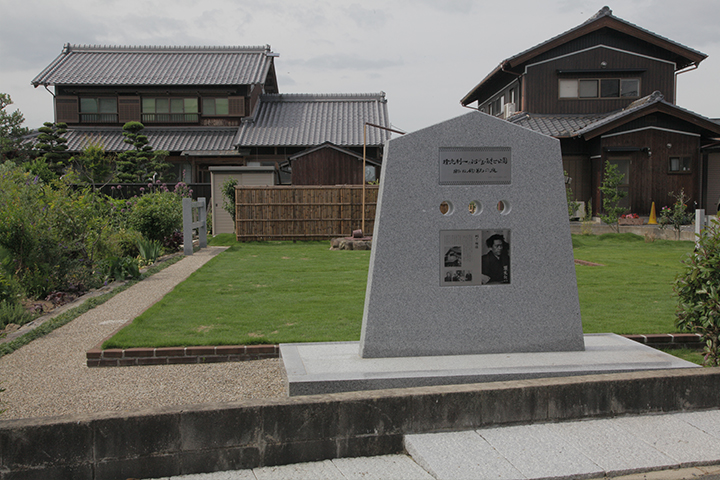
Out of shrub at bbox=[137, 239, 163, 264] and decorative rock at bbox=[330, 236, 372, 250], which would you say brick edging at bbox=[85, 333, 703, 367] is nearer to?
shrub at bbox=[137, 239, 163, 264]

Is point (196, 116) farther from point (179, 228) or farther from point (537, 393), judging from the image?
point (537, 393)

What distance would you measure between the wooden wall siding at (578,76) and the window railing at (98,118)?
801 inches

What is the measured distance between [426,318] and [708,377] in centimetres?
230

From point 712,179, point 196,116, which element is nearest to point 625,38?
point 712,179

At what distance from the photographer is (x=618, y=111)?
25984 millimetres

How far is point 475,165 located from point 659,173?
849 inches

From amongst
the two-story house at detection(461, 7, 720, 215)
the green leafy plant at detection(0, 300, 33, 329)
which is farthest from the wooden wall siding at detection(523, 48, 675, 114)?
the green leafy plant at detection(0, 300, 33, 329)

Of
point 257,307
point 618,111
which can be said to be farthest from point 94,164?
point 618,111

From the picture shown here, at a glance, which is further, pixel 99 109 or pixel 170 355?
pixel 99 109

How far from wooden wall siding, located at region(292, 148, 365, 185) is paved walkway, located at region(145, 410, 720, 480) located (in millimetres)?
20019

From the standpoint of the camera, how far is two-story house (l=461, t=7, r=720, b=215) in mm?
23719

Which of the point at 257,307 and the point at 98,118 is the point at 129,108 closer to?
the point at 98,118

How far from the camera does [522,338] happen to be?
5582 mm

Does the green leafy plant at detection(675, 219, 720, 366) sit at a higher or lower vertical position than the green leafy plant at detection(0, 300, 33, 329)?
higher
